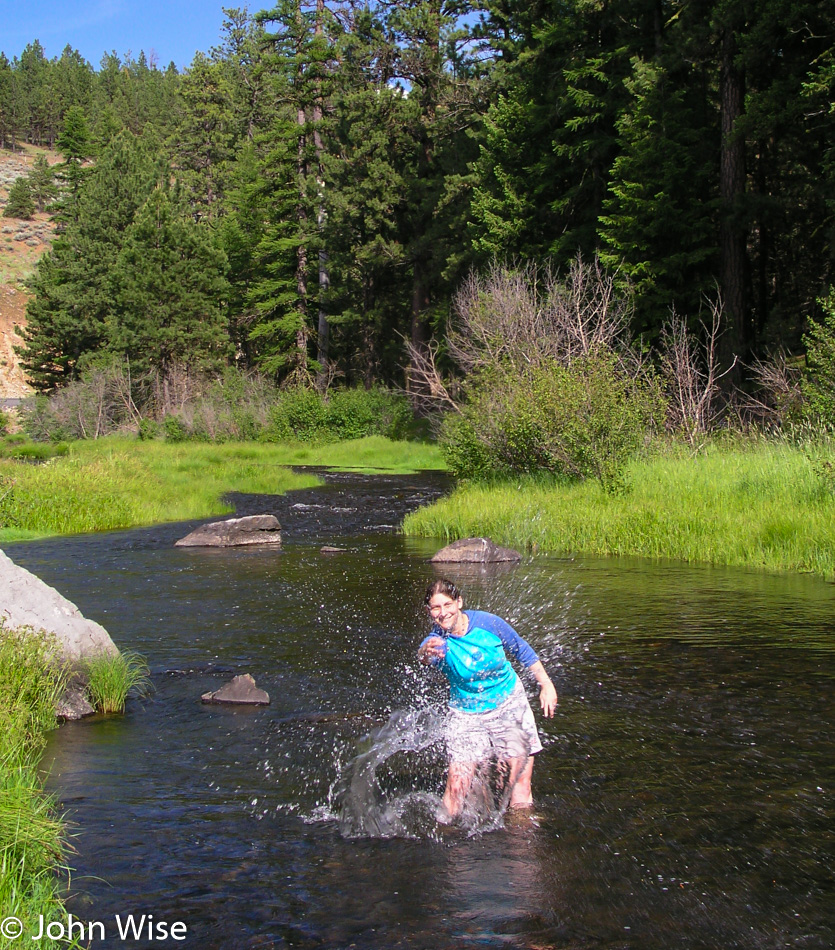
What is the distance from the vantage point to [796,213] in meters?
30.3

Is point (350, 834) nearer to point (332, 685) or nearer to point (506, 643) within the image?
point (506, 643)

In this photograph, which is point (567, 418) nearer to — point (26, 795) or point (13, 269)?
point (26, 795)

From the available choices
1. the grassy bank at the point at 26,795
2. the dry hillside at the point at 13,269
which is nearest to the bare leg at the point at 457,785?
the grassy bank at the point at 26,795

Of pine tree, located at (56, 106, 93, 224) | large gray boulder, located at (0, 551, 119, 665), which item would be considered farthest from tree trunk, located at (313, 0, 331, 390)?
large gray boulder, located at (0, 551, 119, 665)

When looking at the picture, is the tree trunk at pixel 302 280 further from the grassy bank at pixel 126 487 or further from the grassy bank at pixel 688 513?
the grassy bank at pixel 688 513

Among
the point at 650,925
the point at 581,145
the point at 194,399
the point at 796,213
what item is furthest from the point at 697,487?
the point at 194,399

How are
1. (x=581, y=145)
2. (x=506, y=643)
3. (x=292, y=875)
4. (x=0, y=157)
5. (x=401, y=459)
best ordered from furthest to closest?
1. (x=0, y=157)
2. (x=401, y=459)
3. (x=581, y=145)
4. (x=506, y=643)
5. (x=292, y=875)

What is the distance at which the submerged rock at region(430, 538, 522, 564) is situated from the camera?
16.4 m

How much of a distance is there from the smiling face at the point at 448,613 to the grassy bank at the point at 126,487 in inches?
625

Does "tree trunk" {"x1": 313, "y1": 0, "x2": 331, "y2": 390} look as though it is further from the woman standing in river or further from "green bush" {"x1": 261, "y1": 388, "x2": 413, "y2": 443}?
the woman standing in river

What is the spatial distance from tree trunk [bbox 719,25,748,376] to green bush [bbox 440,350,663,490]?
393 inches

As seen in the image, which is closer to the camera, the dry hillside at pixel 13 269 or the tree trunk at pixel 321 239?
the tree trunk at pixel 321 239

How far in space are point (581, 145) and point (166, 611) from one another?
30.8 meters

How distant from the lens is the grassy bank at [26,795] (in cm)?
490
